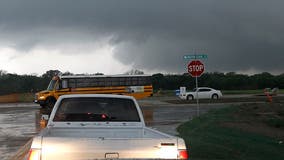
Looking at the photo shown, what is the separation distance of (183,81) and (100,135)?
93.9 meters

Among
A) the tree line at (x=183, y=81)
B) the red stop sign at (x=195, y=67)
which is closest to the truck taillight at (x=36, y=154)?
the red stop sign at (x=195, y=67)

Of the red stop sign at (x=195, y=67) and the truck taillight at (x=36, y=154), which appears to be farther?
the red stop sign at (x=195, y=67)

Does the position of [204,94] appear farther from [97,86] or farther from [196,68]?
[196,68]

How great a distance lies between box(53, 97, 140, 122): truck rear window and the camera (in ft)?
28.6

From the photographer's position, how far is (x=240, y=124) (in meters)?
19.4

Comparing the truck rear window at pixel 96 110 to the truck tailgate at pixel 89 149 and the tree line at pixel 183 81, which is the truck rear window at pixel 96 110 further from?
the tree line at pixel 183 81

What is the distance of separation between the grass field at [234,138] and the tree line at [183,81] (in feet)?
224

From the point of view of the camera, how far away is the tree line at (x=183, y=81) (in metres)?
87.0

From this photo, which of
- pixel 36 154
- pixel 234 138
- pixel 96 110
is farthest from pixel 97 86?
pixel 36 154

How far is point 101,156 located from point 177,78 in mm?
96694

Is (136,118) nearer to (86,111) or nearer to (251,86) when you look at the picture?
(86,111)

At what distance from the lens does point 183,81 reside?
101 metres

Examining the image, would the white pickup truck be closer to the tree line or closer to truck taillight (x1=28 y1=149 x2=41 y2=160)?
truck taillight (x1=28 y1=149 x2=41 y2=160)

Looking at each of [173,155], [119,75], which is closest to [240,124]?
[173,155]
